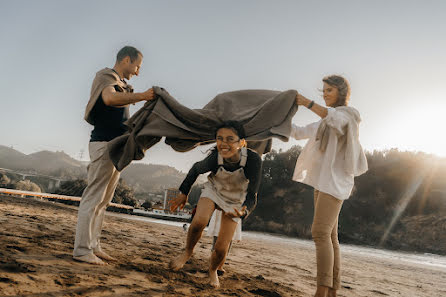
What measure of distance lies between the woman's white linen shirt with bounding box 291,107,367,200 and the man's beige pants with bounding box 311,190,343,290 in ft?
0.33

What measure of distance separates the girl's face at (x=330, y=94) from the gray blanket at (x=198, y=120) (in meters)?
0.35

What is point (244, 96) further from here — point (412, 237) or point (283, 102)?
point (412, 237)

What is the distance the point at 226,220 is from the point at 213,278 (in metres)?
0.59

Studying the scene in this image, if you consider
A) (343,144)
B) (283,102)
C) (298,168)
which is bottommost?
(298,168)

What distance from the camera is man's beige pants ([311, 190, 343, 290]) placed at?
2574 mm

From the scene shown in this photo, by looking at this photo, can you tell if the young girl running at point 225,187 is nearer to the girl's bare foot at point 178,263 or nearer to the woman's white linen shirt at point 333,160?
the girl's bare foot at point 178,263

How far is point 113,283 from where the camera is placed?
2.29 metres

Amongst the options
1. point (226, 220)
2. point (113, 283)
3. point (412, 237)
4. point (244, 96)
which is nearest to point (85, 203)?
point (113, 283)

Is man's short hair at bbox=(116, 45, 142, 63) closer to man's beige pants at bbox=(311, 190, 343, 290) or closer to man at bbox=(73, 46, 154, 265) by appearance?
man at bbox=(73, 46, 154, 265)

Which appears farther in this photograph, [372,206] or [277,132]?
[372,206]

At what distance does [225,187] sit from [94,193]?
146 centimetres

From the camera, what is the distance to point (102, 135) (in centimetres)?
330

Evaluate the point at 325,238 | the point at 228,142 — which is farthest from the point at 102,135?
the point at 325,238

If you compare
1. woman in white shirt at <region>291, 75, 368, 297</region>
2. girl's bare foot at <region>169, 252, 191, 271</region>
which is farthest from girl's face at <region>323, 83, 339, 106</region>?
girl's bare foot at <region>169, 252, 191, 271</region>
